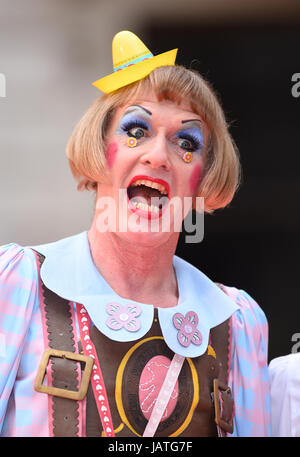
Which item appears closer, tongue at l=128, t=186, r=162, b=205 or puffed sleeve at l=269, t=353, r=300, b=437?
tongue at l=128, t=186, r=162, b=205

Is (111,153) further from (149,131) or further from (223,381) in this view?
(223,381)

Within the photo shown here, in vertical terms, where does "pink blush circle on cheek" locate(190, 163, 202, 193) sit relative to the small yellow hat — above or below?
below

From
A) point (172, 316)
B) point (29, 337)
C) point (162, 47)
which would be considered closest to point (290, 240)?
point (162, 47)

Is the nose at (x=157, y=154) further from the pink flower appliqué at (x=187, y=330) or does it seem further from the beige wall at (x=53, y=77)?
the beige wall at (x=53, y=77)

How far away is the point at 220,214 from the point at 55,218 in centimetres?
89

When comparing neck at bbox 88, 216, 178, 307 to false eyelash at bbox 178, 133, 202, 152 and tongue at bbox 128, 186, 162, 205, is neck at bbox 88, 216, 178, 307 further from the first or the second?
false eyelash at bbox 178, 133, 202, 152

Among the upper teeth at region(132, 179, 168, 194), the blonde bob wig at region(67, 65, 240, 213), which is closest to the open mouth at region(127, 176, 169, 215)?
the upper teeth at region(132, 179, 168, 194)

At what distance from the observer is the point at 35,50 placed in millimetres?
3527

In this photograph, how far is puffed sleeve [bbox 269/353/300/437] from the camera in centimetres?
222

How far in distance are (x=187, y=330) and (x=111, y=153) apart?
1.80 feet

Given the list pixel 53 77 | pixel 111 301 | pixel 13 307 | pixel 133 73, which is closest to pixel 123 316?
pixel 111 301

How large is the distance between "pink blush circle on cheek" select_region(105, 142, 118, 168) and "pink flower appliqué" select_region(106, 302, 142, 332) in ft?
1.32

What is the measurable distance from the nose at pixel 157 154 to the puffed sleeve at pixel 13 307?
422 millimetres

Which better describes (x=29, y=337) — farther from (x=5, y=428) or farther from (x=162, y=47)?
(x=162, y=47)
